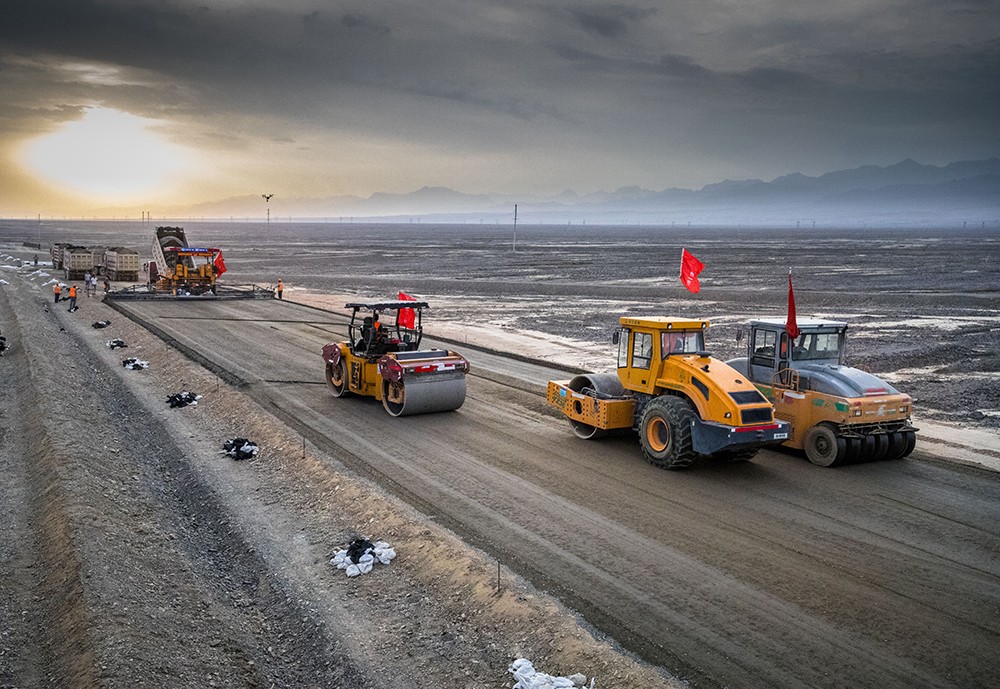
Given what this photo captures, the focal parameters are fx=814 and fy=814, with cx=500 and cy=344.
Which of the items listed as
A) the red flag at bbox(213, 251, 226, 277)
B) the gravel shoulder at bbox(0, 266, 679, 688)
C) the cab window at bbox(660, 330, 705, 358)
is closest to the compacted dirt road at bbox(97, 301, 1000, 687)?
the gravel shoulder at bbox(0, 266, 679, 688)

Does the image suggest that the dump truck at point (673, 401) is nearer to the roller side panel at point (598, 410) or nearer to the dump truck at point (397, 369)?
the roller side panel at point (598, 410)

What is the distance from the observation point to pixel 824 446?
49.9ft

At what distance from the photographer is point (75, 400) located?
19203 millimetres

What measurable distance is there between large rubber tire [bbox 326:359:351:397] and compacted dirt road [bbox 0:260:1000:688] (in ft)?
4.68

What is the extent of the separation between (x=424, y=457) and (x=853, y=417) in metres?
7.95

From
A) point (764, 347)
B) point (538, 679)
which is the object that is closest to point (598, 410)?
point (764, 347)

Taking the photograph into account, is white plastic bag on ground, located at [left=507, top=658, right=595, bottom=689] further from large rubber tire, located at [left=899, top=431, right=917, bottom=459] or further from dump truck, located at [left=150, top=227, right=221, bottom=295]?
dump truck, located at [left=150, top=227, right=221, bottom=295]

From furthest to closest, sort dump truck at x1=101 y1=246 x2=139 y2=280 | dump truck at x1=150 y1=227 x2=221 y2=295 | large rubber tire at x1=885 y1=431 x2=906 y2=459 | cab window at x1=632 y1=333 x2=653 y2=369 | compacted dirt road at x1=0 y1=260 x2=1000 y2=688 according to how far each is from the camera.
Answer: dump truck at x1=101 y1=246 x2=139 y2=280
dump truck at x1=150 y1=227 x2=221 y2=295
cab window at x1=632 y1=333 x2=653 y2=369
large rubber tire at x1=885 y1=431 x2=906 y2=459
compacted dirt road at x1=0 y1=260 x2=1000 y2=688

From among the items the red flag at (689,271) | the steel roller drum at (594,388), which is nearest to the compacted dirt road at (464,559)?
the steel roller drum at (594,388)

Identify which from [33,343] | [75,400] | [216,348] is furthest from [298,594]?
[33,343]

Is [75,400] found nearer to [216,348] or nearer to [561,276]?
[216,348]

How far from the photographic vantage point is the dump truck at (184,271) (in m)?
45.4

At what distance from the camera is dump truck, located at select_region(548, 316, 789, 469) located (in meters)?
14.1

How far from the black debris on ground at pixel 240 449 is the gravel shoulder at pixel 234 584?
0.20 metres
